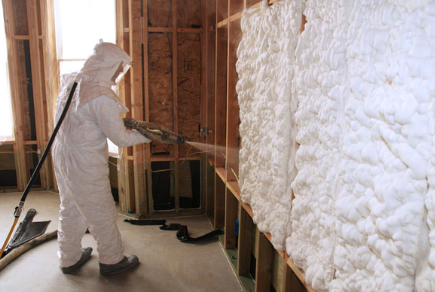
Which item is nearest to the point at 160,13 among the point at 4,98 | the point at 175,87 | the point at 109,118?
the point at 175,87

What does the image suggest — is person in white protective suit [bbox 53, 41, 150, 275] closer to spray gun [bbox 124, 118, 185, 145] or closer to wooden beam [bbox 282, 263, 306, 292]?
spray gun [bbox 124, 118, 185, 145]

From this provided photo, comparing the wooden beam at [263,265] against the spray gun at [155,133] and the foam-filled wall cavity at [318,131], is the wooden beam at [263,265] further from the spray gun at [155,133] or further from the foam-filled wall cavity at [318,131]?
the spray gun at [155,133]

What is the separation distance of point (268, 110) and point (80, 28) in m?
2.93

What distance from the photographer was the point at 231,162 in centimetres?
267

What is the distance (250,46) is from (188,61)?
5.79 feet

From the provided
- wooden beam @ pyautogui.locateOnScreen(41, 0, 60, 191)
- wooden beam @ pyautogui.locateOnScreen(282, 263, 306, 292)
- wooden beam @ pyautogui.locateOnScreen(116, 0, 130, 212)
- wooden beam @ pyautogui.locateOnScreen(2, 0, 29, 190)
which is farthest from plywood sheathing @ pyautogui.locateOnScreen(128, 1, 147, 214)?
wooden beam @ pyautogui.locateOnScreen(282, 263, 306, 292)

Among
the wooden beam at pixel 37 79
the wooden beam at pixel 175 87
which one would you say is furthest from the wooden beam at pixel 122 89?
Answer: the wooden beam at pixel 37 79

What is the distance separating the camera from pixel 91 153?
7.93 feet

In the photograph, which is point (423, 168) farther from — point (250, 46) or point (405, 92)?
point (250, 46)

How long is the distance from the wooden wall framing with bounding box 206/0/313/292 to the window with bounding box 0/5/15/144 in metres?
2.70

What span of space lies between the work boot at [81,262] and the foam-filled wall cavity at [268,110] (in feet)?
5.08

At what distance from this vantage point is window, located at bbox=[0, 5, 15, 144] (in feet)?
13.7

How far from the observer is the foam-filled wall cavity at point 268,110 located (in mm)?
1442

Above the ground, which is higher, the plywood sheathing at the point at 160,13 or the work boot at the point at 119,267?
the plywood sheathing at the point at 160,13
